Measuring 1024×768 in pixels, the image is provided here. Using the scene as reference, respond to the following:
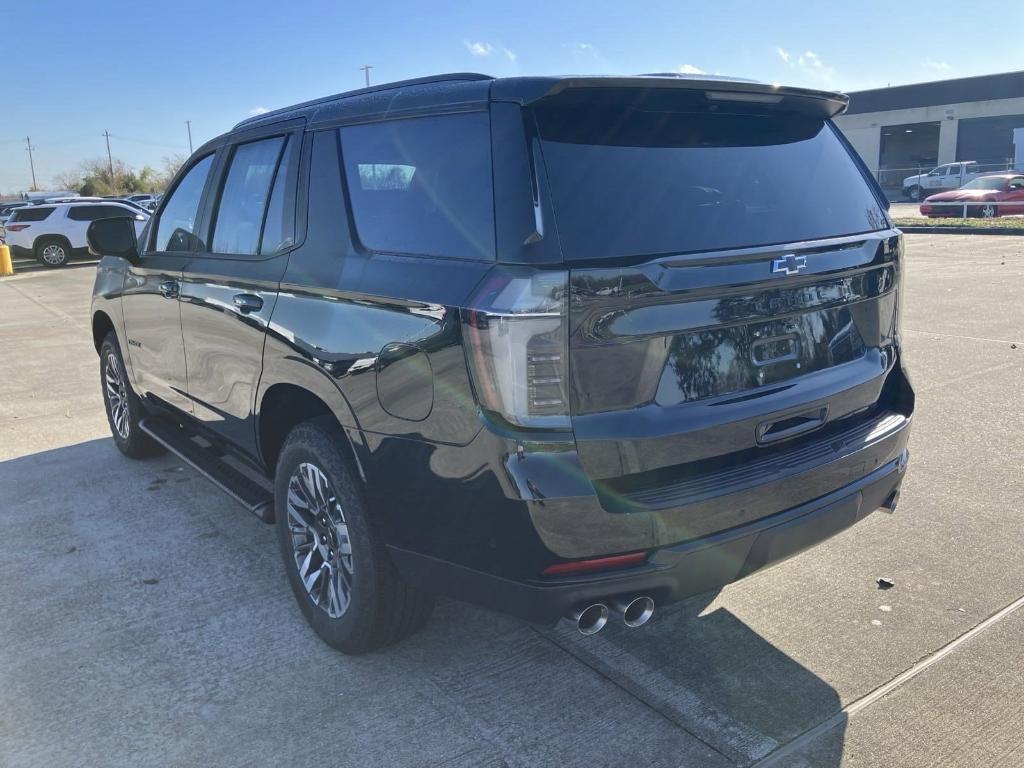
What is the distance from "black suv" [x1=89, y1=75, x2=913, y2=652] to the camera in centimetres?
236

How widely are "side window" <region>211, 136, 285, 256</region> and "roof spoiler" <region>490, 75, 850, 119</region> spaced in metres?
1.43

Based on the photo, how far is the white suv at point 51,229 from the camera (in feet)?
74.0

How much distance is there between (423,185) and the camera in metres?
2.81

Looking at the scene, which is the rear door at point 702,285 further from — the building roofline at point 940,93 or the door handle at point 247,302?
the building roofline at point 940,93

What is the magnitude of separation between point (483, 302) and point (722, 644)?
169 centimetres

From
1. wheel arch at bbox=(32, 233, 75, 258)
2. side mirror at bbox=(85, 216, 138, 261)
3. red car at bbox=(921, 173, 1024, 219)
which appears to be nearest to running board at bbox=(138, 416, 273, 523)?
side mirror at bbox=(85, 216, 138, 261)

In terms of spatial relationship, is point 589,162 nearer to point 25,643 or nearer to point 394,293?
point 394,293

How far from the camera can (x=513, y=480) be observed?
2.34 m

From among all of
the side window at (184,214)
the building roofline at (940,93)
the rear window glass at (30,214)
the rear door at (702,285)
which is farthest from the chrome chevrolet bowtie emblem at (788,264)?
the building roofline at (940,93)

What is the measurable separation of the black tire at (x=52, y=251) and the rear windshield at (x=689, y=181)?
A: 77.6ft

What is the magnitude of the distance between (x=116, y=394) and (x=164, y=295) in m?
1.55

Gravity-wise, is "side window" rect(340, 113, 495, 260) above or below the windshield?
above

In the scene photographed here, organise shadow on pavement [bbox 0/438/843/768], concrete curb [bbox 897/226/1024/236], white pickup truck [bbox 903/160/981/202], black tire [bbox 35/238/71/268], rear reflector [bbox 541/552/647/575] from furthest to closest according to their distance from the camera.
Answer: white pickup truck [bbox 903/160/981/202] < black tire [bbox 35/238/71/268] < concrete curb [bbox 897/226/1024/236] < shadow on pavement [bbox 0/438/843/768] < rear reflector [bbox 541/552/647/575]

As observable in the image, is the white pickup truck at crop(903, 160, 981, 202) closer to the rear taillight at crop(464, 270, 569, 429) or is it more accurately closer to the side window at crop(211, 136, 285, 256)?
the side window at crop(211, 136, 285, 256)
